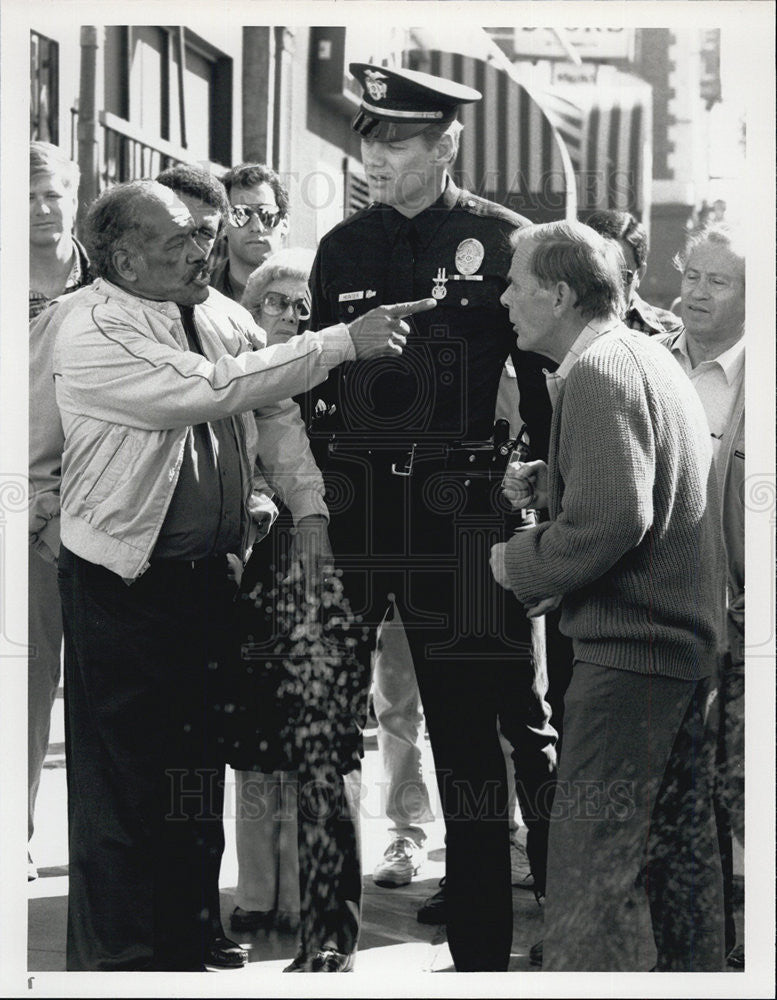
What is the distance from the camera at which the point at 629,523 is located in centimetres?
325

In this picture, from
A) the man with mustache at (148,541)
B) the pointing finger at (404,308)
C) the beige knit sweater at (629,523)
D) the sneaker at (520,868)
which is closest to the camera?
the beige knit sweater at (629,523)

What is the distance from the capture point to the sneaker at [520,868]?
4266 mm

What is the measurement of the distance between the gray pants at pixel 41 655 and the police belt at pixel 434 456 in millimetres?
899

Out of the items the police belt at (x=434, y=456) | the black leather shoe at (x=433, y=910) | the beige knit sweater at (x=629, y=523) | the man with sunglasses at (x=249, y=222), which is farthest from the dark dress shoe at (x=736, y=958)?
the man with sunglasses at (x=249, y=222)

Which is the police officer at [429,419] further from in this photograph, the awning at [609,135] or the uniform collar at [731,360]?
the uniform collar at [731,360]

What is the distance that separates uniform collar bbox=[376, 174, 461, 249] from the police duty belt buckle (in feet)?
1.72

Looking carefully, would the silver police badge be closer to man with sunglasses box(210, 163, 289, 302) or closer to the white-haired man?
the white-haired man

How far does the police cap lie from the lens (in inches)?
152

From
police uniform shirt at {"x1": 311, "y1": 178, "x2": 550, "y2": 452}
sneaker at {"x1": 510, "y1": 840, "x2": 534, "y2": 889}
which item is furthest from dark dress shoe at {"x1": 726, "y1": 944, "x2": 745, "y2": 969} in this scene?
police uniform shirt at {"x1": 311, "y1": 178, "x2": 550, "y2": 452}

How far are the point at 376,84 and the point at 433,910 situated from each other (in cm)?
212

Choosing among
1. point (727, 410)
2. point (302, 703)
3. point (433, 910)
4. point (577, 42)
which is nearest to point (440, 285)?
point (577, 42)

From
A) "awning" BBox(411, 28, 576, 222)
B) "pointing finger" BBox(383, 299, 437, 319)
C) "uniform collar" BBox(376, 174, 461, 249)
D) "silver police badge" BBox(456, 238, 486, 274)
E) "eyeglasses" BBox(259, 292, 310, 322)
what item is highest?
"awning" BBox(411, 28, 576, 222)

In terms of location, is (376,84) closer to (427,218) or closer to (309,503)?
(427,218)

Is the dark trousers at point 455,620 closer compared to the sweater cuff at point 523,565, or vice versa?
the sweater cuff at point 523,565
